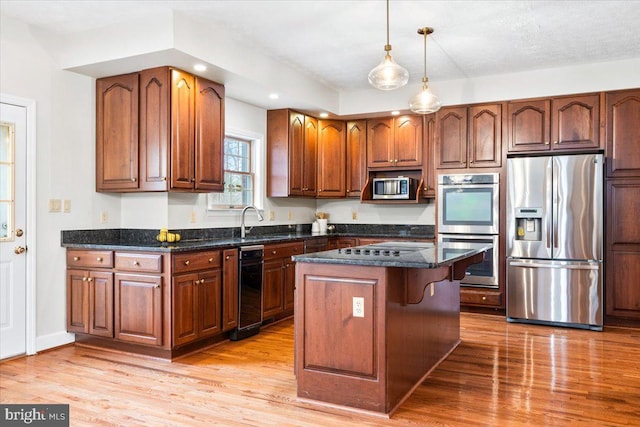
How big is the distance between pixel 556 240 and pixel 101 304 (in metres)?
4.30

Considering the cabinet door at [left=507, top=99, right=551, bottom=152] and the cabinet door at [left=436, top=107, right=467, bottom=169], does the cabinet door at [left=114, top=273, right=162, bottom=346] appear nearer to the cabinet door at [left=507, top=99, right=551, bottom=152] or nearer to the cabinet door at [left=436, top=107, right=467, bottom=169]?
the cabinet door at [left=436, top=107, right=467, bottom=169]

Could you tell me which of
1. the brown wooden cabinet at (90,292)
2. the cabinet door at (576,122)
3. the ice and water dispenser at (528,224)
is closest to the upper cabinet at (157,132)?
the brown wooden cabinet at (90,292)

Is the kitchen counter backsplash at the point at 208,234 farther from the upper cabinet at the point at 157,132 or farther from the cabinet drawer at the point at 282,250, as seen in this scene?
the upper cabinet at the point at 157,132

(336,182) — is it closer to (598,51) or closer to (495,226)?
(495,226)

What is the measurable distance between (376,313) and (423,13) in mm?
2349

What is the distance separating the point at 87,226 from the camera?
4.41 m

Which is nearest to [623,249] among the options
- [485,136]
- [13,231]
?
[485,136]

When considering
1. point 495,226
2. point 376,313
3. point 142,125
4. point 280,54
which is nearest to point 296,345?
point 376,313

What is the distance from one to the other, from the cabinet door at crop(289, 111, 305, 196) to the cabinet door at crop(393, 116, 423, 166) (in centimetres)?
117

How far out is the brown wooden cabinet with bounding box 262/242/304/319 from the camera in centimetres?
488

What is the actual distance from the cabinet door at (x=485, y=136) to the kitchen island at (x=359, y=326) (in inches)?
110

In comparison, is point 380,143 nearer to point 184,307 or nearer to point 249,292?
point 249,292

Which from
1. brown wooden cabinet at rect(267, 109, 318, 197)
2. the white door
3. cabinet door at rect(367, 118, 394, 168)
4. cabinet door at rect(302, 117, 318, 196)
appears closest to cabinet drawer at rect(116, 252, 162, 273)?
the white door

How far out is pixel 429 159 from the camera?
6.03 meters
